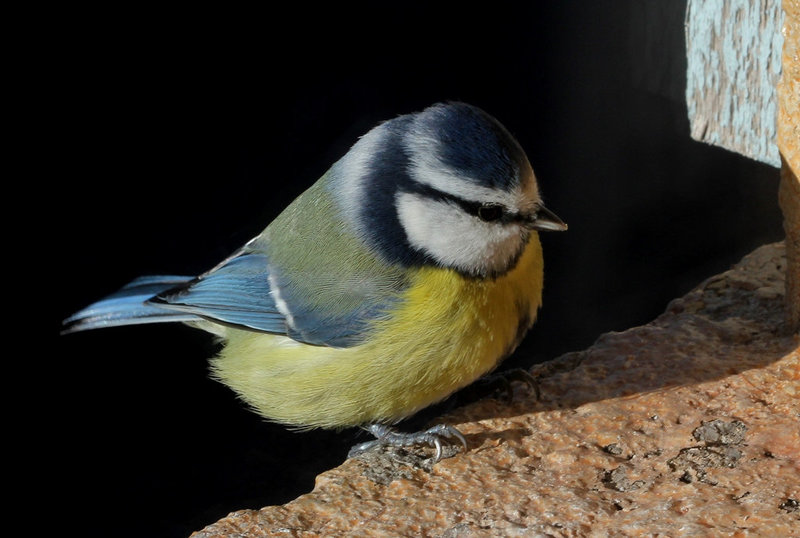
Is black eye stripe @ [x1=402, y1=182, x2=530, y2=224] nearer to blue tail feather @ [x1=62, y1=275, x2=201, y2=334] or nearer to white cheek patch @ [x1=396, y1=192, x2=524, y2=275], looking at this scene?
white cheek patch @ [x1=396, y1=192, x2=524, y2=275]

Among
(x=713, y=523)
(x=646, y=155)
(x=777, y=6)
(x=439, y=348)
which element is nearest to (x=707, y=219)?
(x=646, y=155)

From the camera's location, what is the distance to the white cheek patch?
6.21 feet

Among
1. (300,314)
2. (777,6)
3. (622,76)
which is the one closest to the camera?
(300,314)

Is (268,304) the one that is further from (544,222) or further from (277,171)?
(277,171)

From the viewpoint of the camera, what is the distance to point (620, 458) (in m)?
1.67

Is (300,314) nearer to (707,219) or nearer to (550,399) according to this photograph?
(550,399)

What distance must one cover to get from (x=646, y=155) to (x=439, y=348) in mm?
1730

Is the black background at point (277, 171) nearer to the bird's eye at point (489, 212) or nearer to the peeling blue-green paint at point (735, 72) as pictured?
the peeling blue-green paint at point (735, 72)

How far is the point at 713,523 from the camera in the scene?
1372 mm

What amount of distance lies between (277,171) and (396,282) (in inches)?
44.2

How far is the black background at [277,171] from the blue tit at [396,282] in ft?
1.42

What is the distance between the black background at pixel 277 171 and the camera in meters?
2.66

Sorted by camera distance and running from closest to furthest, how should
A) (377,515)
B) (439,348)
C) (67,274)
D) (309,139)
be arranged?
1. (377,515)
2. (439,348)
3. (67,274)
4. (309,139)

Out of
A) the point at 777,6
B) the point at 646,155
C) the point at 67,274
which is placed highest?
the point at 777,6
